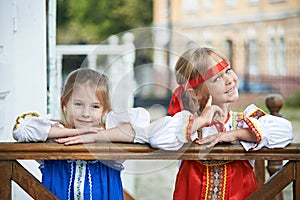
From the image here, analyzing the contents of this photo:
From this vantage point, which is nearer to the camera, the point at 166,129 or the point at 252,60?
the point at 166,129

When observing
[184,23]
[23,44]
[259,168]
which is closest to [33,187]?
[23,44]

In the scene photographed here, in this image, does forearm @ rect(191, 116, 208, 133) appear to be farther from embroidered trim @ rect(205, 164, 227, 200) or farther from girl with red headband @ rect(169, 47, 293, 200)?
embroidered trim @ rect(205, 164, 227, 200)

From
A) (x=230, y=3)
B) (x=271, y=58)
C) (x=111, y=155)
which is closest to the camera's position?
(x=111, y=155)

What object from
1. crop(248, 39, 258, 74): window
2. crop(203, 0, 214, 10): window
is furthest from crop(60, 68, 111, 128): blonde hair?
crop(203, 0, 214, 10): window

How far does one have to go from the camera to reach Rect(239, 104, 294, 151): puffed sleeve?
2.51 m

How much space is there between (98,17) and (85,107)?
2594 cm

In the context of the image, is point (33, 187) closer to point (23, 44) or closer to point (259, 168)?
point (23, 44)

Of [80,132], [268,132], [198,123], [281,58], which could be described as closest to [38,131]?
[80,132]

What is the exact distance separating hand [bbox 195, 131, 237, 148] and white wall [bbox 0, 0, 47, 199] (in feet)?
3.44

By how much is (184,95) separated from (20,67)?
1.03m

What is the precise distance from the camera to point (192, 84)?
8.72 ft

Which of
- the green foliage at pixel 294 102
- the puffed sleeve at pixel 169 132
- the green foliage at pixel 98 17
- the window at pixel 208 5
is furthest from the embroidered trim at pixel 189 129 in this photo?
the green foliage at pixel 98 17

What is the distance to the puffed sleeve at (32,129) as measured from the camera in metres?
2.55

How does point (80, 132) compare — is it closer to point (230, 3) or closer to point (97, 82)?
point (97, 82)
